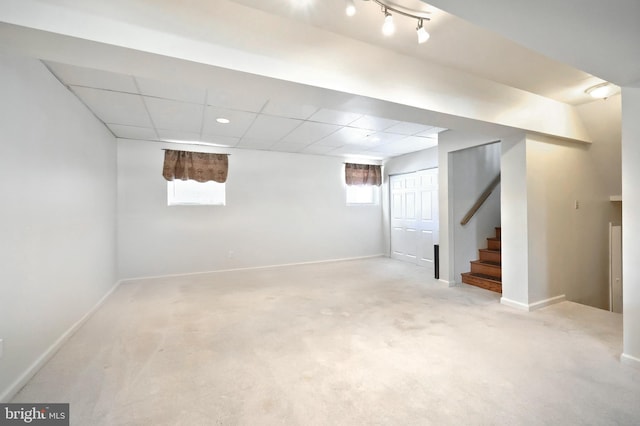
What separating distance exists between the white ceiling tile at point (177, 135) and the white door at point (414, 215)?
13.9 ft

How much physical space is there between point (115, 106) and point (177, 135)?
1.21 metres

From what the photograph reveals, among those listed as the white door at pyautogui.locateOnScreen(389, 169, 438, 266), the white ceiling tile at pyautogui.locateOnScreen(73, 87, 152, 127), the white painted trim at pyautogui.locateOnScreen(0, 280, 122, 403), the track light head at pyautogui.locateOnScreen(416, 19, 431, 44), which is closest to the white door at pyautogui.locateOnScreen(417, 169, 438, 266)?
the white door at pyautogui.locateOnScreen(389, 169, 438, 266)

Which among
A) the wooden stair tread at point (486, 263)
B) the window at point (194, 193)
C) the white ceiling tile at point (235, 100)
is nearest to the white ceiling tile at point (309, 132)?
the white ceiling tile at point (235, 100)

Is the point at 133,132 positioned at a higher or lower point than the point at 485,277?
higher

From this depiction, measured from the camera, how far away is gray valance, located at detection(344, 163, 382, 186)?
6.09 meters

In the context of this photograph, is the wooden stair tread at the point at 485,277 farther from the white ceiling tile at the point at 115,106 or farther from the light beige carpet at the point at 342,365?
the white ceiling tile at the point at 115,106

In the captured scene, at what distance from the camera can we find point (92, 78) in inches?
93.0

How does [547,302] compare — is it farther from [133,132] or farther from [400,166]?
[133,132]

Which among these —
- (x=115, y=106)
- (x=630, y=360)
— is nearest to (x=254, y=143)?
(x=115, y=106)

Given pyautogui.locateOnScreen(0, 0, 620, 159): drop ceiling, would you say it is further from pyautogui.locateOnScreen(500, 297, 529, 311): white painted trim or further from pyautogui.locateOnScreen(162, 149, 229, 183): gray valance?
pyautogui.locateOnScreen(500, 297, 529, 311): white painted trim

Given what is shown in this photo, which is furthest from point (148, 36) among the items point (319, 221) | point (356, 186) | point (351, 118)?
point (356, 186)

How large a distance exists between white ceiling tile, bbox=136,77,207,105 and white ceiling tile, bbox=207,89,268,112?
0.31ft

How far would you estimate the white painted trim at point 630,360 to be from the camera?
6.37 ft

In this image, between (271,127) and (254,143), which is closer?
(271,127)
